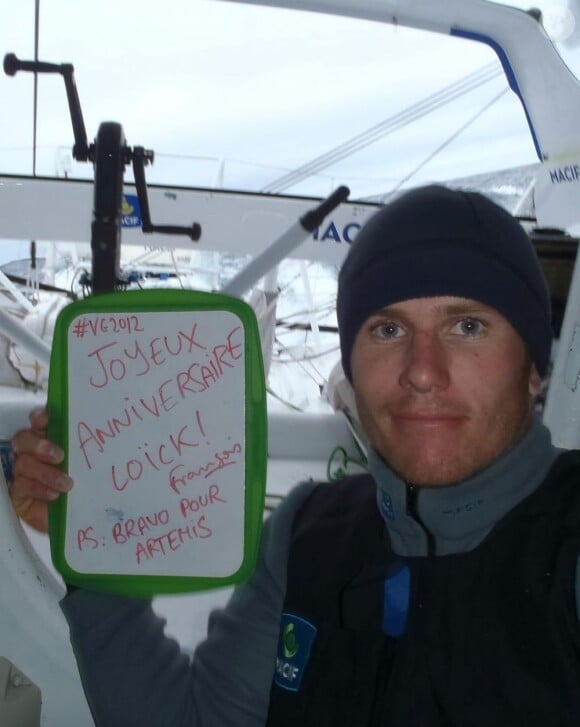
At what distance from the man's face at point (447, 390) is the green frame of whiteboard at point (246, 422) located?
0.16 meters

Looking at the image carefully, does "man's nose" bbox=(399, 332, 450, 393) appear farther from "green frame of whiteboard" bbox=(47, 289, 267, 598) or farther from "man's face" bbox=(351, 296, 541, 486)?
"green frame of whiteboard" bbox=(47, 289, 267, 598)

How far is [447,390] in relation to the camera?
813 millimetres

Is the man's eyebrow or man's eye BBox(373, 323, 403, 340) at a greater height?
the man's eyebrow

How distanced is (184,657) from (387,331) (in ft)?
1.74

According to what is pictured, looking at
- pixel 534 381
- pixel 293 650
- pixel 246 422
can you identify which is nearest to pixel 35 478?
pixel 246 422

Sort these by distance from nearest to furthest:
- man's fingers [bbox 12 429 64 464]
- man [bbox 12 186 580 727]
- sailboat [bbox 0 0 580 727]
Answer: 1. man [bbox 12 186 580 727]
2. man's fingers [bbox 12 429 64 464]
3. sailboat [bbox 0 0 580 727]

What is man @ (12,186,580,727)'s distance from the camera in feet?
2.42

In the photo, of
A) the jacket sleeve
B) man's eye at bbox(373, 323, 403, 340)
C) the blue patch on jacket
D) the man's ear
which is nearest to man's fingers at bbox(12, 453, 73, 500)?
the jacket sleeve

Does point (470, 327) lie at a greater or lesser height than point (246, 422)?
greater

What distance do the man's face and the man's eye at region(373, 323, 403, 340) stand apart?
0.04 feet

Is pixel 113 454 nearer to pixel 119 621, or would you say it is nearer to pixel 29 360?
pixel 119 621

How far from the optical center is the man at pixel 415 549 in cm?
74

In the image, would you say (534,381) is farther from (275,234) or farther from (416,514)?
(275,234)

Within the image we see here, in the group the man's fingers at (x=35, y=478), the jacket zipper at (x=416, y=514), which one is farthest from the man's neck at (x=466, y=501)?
the man's fingers at (x=35, y=478)
